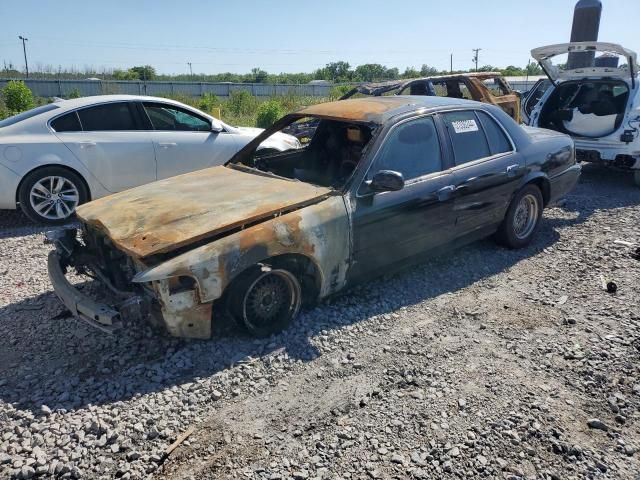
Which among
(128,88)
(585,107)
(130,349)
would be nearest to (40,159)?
(130,349)

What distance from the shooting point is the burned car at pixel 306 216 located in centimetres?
327

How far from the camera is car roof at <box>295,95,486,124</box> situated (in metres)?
4.31

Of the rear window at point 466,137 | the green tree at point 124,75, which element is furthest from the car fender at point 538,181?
the green tree at point 124,75

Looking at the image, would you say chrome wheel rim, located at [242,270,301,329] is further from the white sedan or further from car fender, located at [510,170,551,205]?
car fender, located at [510,170,551,205]

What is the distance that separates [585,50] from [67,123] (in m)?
7.36

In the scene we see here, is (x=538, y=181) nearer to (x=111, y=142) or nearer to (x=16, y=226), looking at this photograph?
(x=111, y=142)

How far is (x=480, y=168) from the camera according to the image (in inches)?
185

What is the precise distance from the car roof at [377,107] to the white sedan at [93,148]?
1.08m

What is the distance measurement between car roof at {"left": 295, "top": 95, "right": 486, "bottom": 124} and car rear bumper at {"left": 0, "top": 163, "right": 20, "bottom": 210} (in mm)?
3708

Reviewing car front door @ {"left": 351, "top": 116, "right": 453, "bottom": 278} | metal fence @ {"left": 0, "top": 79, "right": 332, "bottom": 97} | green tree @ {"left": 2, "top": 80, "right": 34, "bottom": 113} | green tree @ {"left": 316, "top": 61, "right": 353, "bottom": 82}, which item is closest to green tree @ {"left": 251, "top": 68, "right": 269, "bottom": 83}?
green tree @ {"left": 316, "top": 61, "right": 353, "bottom": 82}

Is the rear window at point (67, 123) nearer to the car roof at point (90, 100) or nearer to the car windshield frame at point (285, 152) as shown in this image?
the car roof at point (90, 100)

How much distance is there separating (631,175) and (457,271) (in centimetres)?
589

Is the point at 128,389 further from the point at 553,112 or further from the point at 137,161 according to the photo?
the point at 553,112

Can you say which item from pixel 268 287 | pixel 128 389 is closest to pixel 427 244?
pixel 268 287
